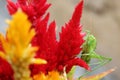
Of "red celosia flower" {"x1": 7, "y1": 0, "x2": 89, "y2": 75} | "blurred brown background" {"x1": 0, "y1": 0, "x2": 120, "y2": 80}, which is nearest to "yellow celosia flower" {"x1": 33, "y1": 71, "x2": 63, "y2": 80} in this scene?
"red celosia flower" {"x1": 7, "y1": 0, "x2": 89, "y2": 75}

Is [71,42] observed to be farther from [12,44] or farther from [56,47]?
[12,44]

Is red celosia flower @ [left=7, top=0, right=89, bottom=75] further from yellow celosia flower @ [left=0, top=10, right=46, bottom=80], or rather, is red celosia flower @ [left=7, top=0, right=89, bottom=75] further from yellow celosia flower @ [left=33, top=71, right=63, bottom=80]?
yellow celosia flower @ [left=0, top=10, right=46, bottom=80]

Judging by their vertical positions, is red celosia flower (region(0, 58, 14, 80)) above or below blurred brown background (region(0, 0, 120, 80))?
below

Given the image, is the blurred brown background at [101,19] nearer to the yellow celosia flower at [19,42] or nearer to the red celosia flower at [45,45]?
the red celosia flower at [45,45]

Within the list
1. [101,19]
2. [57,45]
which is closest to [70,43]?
[57,45]

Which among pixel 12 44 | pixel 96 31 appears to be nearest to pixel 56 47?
pixel 12 44

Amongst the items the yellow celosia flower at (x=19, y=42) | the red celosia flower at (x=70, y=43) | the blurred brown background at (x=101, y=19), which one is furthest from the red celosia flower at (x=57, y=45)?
A: the blurred brown background at (x=101, y=19)
